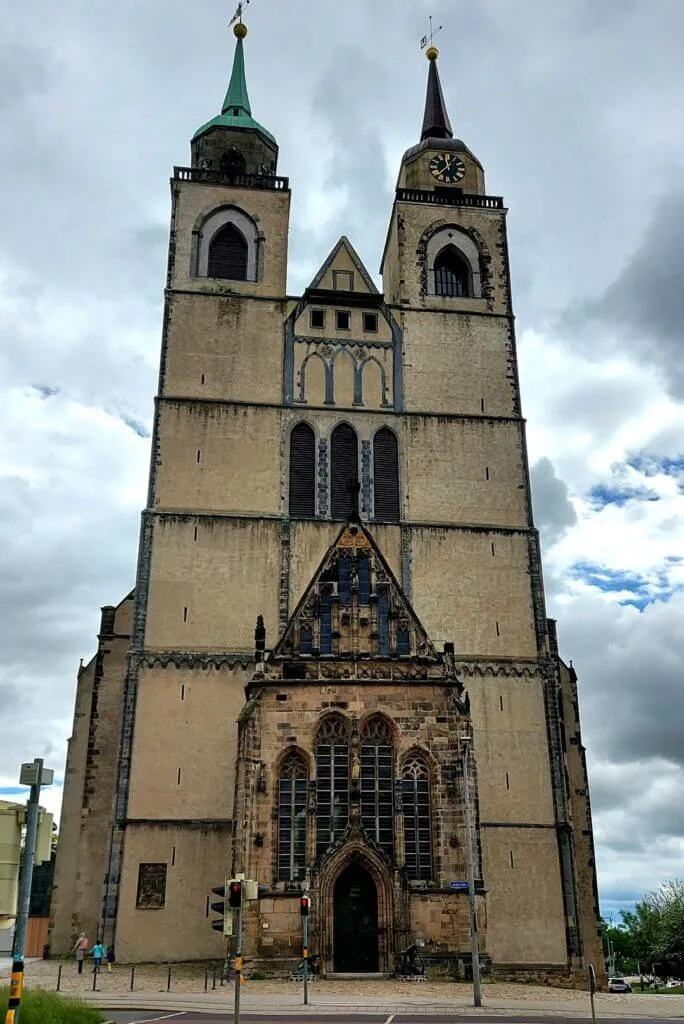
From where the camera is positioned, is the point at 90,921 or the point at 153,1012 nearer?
the point at 153,1012

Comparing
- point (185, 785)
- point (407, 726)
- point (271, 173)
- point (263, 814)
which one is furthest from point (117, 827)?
point (271, 173)

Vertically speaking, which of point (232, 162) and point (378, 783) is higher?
point (232, 162)

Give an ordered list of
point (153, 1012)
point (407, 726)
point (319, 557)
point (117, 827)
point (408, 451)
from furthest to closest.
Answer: point (408, 451) → point (319, 557) → point (117, 827) → point (407, 726) → point (153, 1012)

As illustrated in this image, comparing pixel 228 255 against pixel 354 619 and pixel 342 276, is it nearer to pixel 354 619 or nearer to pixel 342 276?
pixel 342 276

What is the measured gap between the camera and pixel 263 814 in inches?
917

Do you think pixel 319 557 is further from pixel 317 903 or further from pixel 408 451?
pixel 317 903

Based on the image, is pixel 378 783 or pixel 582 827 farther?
pixel 582 827

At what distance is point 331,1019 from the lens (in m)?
14.5

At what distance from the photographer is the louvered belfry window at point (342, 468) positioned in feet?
109

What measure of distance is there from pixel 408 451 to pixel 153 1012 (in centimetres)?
2174

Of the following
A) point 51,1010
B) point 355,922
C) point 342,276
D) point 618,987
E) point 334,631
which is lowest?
point 618,987

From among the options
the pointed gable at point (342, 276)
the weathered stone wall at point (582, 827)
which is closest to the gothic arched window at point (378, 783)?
the weathered stone wall at point (582, 827)

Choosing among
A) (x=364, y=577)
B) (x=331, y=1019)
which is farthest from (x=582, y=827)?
(x=331, y=1019)

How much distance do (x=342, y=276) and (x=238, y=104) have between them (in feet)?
39.9
